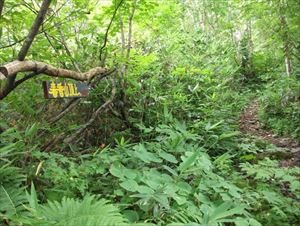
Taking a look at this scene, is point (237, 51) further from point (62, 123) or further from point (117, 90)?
point (62, 123)

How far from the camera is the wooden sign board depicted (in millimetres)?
2561

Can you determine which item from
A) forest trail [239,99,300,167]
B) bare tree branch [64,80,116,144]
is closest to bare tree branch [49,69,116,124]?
bare tree branch [64,80,116,144]

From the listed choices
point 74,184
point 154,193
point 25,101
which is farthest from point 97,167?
point 25,101

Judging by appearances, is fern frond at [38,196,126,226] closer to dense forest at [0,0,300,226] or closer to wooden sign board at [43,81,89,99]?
dense forest at [0,0,300,226]

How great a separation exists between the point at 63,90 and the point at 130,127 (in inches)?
60.5

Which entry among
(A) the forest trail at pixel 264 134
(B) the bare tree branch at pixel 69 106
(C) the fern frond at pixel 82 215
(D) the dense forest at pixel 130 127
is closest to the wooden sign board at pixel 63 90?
(D) the dense forest at pixel 130 127

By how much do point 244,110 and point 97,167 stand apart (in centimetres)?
509

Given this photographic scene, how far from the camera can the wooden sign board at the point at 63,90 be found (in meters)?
2.56

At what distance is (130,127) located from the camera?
4.13m

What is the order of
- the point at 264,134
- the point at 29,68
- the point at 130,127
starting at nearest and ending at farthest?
the point at 29,68
the point at 130,127
the point at 264,134

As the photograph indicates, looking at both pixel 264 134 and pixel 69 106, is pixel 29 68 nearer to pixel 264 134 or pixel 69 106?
pixel 69 106

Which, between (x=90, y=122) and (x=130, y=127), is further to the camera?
(x=130, y=127)

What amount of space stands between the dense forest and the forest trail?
0.10 feet

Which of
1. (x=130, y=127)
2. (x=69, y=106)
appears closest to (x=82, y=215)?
(x=69, y=106)
